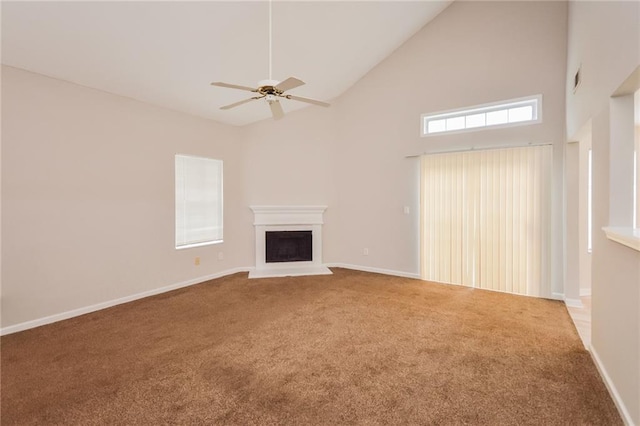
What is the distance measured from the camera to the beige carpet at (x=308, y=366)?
1812 millimetres

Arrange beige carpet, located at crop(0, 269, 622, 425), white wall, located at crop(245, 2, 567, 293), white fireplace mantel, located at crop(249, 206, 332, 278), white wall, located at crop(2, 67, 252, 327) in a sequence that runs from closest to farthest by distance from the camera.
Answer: beige carpet, located at crop(0, 269, 622, 425) → white wall, located at crop(2, 67, 252, 327) → white wall, located at crop(245, 2, 567, 293) → white fireplace mantel, located at crop(249, 206, 332, 278)

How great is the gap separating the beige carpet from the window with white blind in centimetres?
136

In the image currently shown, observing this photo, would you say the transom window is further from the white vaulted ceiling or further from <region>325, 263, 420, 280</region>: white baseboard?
<region>325, 263, 420, 280</region>: white baseboard

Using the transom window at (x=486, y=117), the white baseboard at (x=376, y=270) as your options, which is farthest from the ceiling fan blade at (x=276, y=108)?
the white baseboard at (x=376, y=270)

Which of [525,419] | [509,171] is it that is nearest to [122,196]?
[525,419]

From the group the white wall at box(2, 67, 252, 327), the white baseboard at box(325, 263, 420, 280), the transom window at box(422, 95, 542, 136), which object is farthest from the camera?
the white baseboard at box(325, 263, 420, 280)

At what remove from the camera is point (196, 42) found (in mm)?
3156

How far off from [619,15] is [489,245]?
303 cm

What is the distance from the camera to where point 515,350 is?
8.40 ft

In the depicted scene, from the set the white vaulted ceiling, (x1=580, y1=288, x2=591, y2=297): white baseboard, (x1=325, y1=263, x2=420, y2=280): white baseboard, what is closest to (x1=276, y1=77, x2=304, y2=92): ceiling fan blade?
the white vaulted ceiling

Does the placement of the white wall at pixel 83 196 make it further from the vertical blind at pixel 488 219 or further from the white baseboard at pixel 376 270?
the vertical blind at pixel 488 219

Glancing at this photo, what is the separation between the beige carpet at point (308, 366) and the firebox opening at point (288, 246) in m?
1.82

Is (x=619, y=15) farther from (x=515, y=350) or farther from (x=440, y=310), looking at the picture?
(x=440, y=310)

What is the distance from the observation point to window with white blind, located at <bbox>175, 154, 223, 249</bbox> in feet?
15.5
